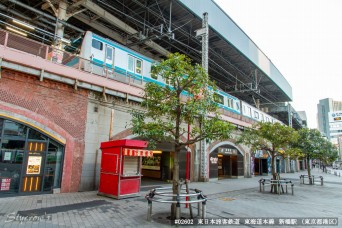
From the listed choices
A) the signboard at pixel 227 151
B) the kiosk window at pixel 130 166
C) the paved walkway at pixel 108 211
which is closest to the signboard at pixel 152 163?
the signboard at pixel 227 151

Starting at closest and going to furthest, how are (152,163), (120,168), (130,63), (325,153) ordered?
(120,168)
(130,63)
(152,163)
(325,153)

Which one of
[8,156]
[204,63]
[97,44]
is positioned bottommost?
[8,156]

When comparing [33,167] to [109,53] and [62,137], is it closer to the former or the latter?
[62,137]

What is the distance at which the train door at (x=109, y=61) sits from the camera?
43.1ft

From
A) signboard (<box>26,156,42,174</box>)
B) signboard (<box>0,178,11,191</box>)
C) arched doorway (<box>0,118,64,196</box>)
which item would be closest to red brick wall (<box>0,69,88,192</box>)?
arched doorway (<box>0,118,64,196</box>)

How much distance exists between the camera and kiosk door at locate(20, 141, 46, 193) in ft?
31.8

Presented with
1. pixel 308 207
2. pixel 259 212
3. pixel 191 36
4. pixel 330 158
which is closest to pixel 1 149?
pixel 259 212

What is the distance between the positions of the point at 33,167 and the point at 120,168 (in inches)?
155

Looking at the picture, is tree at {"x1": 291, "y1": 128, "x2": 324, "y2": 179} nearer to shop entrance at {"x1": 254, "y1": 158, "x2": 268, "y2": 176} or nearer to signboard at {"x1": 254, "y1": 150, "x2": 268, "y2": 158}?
signboard at {"x1": 254, "y1": 150, "x2": 268, "y2": 158}

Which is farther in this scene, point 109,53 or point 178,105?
point 109,53

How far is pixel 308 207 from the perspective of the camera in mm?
10031

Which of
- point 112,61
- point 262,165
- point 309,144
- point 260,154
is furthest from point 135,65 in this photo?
point 262,165

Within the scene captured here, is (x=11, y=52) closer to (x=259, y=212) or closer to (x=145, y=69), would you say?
(x=145, y=69)

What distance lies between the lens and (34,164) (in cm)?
1001
